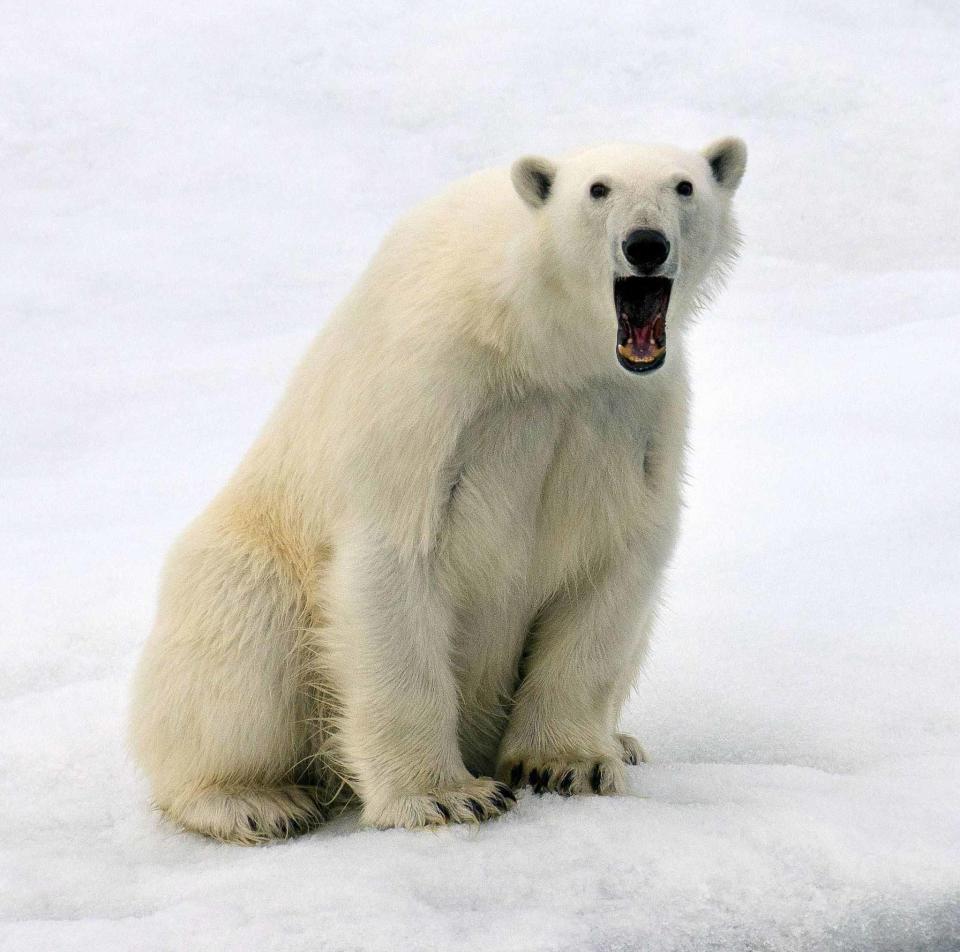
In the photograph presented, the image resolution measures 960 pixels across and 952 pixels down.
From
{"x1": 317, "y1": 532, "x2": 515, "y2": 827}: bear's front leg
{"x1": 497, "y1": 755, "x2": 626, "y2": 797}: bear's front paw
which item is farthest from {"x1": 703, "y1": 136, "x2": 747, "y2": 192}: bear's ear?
{"x1": 497, "y1": 755, "x2": 626, "y2": 797}: bear's front paw

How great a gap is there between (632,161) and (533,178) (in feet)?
1.09

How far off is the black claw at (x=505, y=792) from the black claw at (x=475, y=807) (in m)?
0.11

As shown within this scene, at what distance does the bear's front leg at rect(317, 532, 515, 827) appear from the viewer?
4895mm

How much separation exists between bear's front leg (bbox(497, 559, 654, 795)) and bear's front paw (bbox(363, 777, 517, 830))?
322mm

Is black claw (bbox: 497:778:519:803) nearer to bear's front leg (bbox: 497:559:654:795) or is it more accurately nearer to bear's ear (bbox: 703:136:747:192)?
bear's front leg (bbox: 497:559:654:795)

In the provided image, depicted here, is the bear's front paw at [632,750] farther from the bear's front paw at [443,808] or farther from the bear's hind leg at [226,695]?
the bear's hind leg at [226,695]

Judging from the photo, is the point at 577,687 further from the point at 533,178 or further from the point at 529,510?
the point at 533,178

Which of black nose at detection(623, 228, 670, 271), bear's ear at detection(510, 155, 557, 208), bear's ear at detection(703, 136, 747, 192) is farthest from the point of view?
bear's ear at detection(703, 136, 747, 192)

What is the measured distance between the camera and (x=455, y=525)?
4.88 meters

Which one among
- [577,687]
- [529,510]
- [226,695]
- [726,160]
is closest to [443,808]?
[577,687]

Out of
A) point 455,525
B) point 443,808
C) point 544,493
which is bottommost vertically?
point 443,808

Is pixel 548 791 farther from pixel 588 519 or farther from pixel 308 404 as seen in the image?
pixel 308 404

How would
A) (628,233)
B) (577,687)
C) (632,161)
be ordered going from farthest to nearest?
(577,687) < (632,161) < (628,233)

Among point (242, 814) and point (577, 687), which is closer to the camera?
point (242, 814)
